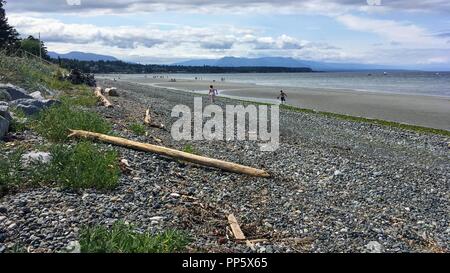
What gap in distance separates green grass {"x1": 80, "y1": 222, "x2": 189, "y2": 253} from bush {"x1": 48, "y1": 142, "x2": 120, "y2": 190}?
2126mm

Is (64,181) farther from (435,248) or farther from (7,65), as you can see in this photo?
(7,65)

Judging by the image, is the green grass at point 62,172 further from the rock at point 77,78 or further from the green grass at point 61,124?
the rock at point 77,78

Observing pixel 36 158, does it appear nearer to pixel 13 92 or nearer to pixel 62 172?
pixel 62 172

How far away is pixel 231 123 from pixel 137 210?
16838mm

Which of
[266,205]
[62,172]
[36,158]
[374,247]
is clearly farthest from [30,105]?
[374,247]

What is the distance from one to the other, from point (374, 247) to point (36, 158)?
6.70 meters

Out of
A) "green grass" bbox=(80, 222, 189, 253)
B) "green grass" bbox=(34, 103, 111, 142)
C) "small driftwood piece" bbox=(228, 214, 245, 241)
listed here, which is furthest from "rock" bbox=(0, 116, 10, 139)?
"small driftwood piece" bbox=(228, 214, 245, 241)

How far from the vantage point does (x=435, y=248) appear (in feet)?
26.7

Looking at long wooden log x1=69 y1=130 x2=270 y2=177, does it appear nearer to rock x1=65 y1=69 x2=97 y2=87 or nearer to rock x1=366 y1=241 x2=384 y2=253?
rock x1=366 y1=241 x2=384 y2=253

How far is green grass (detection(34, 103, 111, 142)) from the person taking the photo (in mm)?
11836

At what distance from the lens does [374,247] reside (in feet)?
25.2

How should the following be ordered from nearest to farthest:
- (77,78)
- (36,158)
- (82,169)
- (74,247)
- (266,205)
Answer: (74,247)
(82,169)
(36,158)
(266,205)
(77,78)

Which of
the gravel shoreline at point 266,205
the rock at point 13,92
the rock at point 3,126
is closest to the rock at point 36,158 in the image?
the gravel shoreline at point 266,205
